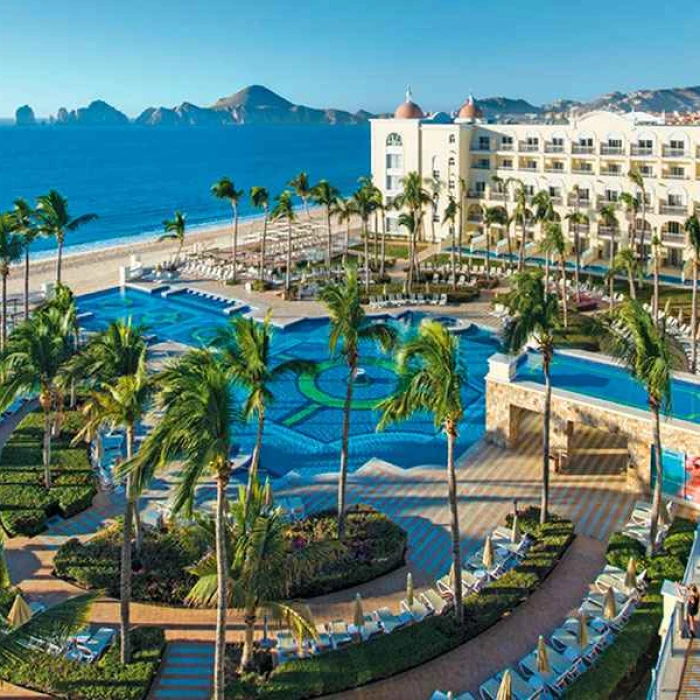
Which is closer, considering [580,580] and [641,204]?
[580,580]

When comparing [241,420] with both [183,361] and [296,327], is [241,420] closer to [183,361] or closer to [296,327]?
[183,361]

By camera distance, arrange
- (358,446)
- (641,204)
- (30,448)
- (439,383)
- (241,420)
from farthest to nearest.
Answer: (641,204), (358,446), (30,448), (439,383), (241,420)

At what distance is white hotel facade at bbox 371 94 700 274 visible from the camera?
186ft

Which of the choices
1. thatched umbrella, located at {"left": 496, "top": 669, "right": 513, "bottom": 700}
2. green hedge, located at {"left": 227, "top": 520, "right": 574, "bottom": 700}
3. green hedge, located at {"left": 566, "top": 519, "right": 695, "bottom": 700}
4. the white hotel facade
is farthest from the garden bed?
the white hotel facade

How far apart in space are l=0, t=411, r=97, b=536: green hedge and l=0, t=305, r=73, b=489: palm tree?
Answer: 0.77 metres

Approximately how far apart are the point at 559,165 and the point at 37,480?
161 feet

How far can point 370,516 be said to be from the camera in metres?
23.1

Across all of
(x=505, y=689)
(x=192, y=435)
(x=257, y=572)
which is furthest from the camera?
(x=257, y=572)

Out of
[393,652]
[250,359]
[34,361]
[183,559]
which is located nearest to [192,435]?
[250,359]

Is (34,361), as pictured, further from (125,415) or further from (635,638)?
(635,638)

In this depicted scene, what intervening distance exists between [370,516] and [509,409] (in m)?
7.81

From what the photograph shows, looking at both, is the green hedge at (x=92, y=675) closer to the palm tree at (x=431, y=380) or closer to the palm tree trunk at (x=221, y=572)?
the palm tree trunk at (x=221, y=572)

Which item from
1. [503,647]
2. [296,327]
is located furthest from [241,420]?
[296,327]

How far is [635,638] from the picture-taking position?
55.4 ft
